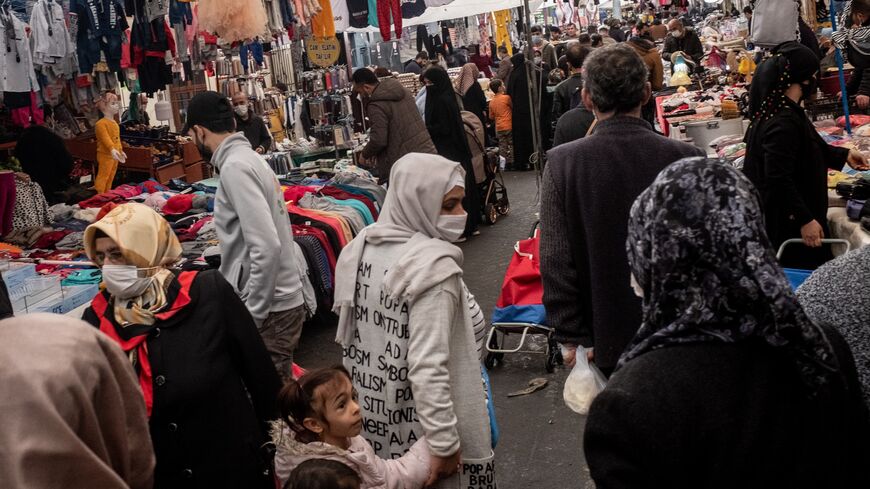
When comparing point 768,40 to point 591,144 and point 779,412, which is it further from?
point 779,412

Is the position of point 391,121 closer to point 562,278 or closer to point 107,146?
point 107,146

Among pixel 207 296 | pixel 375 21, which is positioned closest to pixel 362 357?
pixel 207 296

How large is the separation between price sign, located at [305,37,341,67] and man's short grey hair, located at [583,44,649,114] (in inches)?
425

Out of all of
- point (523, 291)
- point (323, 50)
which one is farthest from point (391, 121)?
point (323, 50)

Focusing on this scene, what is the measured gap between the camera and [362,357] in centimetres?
323

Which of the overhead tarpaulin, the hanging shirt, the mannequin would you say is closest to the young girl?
the hanging shirt

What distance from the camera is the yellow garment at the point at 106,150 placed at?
12.0 meters

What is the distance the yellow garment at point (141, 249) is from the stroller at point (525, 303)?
3.63 m

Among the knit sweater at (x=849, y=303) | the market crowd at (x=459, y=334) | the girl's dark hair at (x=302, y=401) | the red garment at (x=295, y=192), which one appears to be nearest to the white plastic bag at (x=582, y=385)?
the market crowd at (x=459, y=334)

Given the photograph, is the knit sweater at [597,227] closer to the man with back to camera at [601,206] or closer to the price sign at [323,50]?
the man with back to camera at [601,206]

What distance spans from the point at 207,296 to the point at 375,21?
12240 millimetres

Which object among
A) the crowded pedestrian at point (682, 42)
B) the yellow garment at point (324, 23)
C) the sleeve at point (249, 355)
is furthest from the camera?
the crowded pedestrian at point (682, 42)

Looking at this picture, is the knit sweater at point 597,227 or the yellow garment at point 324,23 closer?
the knit sweater at point 597,227

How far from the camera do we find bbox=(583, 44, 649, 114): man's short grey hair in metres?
3.49
